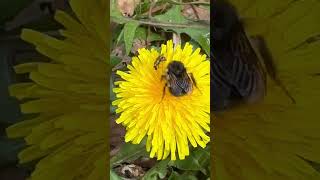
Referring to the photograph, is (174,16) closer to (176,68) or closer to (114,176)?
(176,68)

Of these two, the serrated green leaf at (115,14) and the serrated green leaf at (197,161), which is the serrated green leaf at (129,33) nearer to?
the serrated green leaf at (115,14)

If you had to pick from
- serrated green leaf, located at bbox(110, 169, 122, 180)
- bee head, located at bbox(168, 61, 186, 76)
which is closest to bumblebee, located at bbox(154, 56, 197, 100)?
bee head, located at bbox(168, 61, 186, 76)

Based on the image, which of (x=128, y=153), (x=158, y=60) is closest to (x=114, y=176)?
(x=128, y=153)

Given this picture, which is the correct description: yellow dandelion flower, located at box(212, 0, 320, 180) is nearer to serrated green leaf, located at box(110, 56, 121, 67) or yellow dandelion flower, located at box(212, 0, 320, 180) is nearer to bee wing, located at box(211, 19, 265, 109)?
Answer: bee wing, located at box(211, 19, 265, 109)

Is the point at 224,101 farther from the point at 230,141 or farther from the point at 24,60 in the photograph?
the point at 24,60

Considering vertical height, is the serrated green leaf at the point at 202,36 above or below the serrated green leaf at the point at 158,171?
above

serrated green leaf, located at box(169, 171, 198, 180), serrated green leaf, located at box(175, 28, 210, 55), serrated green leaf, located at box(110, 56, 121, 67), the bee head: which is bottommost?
serrated green leaf, located at box(169, 171, 198, 180)

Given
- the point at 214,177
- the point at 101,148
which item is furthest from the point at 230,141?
the point at 101,148

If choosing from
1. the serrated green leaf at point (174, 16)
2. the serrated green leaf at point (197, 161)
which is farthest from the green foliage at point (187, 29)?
the serrated green leaf at point (197, 161)
